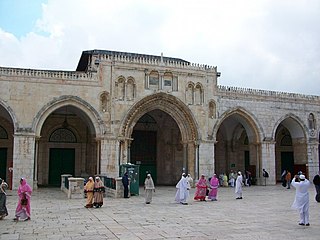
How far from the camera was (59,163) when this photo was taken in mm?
23219

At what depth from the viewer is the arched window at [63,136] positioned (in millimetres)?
23219

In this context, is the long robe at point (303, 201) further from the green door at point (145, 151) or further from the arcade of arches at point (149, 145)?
the green door at point (145, 151)

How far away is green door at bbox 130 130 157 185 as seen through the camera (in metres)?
24.6

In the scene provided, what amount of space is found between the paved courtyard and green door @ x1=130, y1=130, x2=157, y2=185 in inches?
452

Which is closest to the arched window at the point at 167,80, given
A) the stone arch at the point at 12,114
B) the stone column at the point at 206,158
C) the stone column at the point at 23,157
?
the stone column at the point at 206,158

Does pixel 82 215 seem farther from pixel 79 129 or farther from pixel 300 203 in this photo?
pixel 79 129

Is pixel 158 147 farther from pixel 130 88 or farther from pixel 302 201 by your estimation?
pixel 302 201

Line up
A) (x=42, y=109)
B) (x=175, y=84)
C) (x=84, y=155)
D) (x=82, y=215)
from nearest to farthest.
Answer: (x=82, y=215) < (x=42, y=109) < (x=175, y=84) < (x=84, y=155)

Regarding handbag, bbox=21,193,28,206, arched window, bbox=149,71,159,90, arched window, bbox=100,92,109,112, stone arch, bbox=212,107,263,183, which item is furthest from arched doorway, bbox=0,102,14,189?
handbag, bbox=21,193,28,206

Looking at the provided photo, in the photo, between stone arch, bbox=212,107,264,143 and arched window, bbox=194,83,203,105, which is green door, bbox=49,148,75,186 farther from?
stone arch, bbox=212,107,264,143

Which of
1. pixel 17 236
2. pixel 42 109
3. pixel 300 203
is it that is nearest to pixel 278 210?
pixel 300 203

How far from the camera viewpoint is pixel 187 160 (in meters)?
22.0

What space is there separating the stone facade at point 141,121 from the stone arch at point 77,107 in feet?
0.16

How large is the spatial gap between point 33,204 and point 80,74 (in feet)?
27.8
